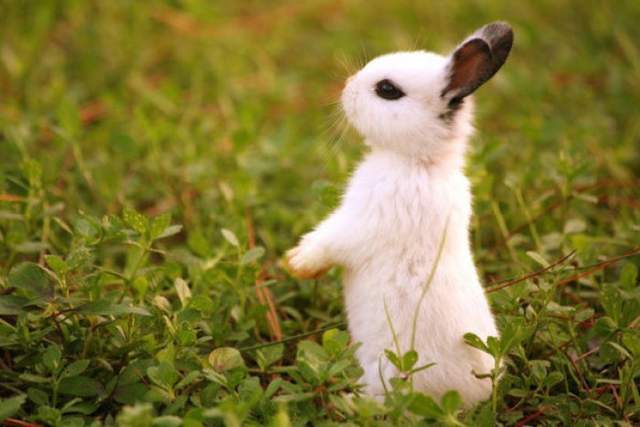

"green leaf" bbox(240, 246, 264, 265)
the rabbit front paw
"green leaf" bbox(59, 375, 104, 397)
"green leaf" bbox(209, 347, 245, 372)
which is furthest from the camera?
"green leaf" bbox(240, 246, 264, 265)

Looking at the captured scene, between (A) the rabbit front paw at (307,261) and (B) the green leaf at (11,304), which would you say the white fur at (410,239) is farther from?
(B) the green leaf at (11,304)

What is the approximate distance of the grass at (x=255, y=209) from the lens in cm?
259

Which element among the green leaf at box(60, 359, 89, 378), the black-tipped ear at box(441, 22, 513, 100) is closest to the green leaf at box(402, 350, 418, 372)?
the black-tipped ear at box(441, 22, 513, 100)

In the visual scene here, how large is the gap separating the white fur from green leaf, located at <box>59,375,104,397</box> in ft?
2.59

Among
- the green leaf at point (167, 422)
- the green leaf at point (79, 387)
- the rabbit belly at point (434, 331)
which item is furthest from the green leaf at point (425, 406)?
the green leaf at point (79, 387)

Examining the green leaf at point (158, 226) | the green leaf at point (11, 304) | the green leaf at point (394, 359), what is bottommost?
the green leaf at point (11, 304)

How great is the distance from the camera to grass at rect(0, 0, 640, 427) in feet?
8.50

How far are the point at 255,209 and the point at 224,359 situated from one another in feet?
4.57

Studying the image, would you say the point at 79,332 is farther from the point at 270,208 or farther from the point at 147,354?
the point at 270,208

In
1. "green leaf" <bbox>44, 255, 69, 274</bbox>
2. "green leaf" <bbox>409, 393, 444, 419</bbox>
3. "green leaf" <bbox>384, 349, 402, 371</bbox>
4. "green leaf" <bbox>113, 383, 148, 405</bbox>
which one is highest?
"green leaf" <bbox>44, 255, 69, 274</bbox>

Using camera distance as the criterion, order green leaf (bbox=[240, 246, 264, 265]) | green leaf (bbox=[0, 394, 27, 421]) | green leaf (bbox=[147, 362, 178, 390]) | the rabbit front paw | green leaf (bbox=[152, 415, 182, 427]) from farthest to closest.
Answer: green leaf (bbox=[240, 246, 264, 265]) → the rabbit front paw → green leaf (bbox=[147, 362, 178, 390]) → green leaf (bbox=[0, 394, 27, 421]) → green leaf (bbox=[152, 415, 182, 427])

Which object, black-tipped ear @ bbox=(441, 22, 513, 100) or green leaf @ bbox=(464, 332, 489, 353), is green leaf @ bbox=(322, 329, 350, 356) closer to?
green leaf @ bbox=(464, 332, 489, 353)

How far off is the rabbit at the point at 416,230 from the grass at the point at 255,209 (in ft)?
0.34

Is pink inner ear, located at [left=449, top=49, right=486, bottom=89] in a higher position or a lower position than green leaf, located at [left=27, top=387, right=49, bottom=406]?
higher
